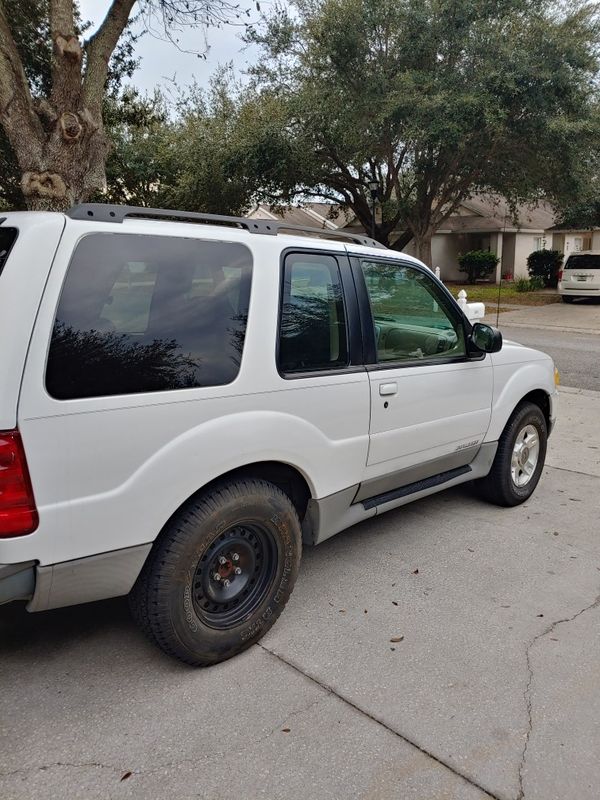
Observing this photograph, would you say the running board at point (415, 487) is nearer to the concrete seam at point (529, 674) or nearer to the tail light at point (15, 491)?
the concrete seam at point (529, 674)

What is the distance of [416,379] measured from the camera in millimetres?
3559

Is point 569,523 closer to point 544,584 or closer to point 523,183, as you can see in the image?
point 544,584

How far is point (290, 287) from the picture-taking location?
9.82ft

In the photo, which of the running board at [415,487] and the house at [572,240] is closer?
the running board at [415,487]

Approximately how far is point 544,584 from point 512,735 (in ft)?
4.28

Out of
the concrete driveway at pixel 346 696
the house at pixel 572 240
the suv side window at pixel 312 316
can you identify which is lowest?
the concrete driveway at pixel 346 696

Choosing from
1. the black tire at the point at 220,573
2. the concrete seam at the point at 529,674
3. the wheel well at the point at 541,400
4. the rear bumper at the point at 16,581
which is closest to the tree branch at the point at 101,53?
the wheel well at the point at 541,400

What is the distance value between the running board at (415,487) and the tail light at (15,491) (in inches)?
73.6

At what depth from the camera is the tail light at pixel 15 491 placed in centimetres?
204

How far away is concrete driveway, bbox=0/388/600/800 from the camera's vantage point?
2.17m

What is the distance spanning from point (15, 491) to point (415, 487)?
7.85 ft

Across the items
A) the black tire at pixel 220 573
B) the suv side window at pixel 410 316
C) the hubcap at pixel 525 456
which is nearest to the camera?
the black tire at pixel 220 573

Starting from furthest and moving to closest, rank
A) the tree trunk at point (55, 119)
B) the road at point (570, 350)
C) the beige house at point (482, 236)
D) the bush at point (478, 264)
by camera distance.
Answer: the beige house at point (482, 236) → the bush at point (478, 264) → the road at point (570, 350) → the tree trunk at point (55, 119)

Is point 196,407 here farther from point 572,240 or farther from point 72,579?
point 572,240
